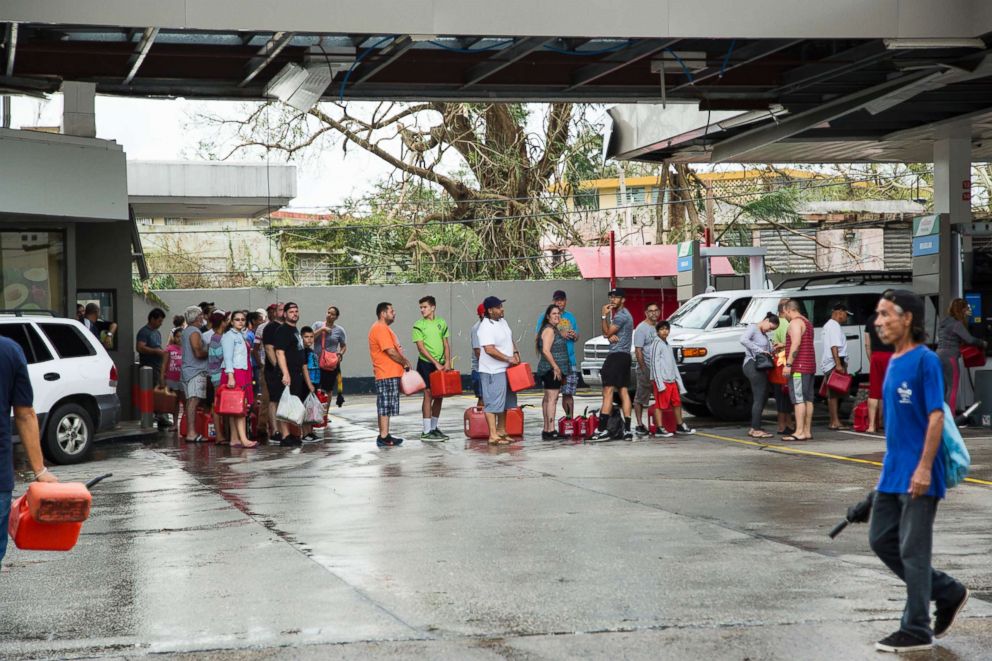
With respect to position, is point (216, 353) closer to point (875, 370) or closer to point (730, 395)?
point (730, 395)

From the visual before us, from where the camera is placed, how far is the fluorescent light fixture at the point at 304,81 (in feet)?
47.4

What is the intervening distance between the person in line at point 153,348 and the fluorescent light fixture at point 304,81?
625 cm

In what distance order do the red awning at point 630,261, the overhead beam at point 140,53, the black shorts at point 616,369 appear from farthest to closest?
the red awning at point 630,261 < the black shorts at point 616,369 < the overhead beam at point 140,53

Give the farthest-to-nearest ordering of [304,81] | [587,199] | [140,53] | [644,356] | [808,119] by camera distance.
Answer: [587,199] < [808,119] < [644,356] < [304,81] < [140,53]

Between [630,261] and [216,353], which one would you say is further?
[630,261]

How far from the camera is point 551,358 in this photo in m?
15.9

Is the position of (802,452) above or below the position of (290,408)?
below

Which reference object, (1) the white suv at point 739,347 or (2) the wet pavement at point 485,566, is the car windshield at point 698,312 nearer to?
(1) the white suv at point 739,347

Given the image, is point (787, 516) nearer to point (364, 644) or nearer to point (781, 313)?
point (364, 644)

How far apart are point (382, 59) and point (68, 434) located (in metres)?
5.90

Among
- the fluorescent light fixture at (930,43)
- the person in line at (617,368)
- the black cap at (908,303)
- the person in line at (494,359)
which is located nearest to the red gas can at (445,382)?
the person in line at (494,359)

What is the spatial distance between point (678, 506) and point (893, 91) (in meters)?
7.79

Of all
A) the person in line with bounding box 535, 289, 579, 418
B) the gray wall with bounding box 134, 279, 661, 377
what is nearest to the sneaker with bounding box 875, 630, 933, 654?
the person in line with bounding box 535, 289, 579, 418

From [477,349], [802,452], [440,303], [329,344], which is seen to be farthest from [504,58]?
[440,303]
